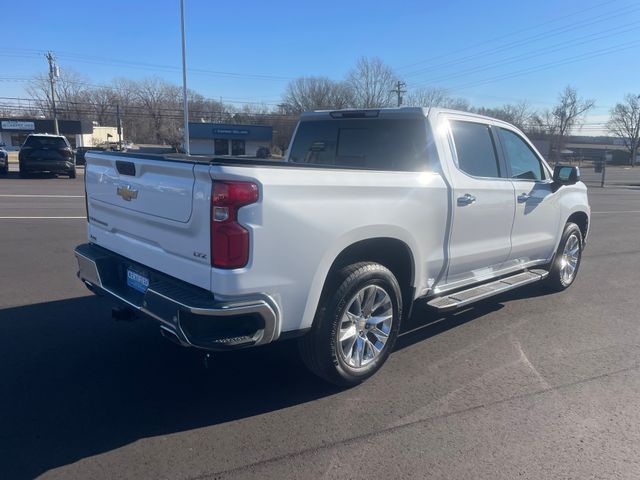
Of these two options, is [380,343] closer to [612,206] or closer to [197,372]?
[197,372]

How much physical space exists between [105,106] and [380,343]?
3268 inches

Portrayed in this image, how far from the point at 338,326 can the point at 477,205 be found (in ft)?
6.23

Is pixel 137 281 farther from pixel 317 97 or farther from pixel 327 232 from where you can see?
pixel 317 97

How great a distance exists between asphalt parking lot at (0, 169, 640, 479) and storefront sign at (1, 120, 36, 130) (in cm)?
6650

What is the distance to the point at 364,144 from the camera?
16.3 feet

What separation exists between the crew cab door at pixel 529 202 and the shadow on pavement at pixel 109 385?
4.19 feet

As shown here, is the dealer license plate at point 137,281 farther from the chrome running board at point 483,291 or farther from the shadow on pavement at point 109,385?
the chrome running board at point 483,291

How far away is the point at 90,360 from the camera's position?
416cm

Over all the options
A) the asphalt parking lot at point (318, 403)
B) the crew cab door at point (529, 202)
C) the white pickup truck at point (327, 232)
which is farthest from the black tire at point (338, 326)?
the crew cab door at point (529, 202)

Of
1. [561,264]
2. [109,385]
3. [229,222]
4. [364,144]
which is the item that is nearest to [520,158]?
[561,264]

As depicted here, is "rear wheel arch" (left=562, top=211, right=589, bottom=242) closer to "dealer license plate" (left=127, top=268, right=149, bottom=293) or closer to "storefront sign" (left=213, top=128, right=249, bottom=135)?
"dealer license plate" (left=127, top=268, right=149, bottom=293)

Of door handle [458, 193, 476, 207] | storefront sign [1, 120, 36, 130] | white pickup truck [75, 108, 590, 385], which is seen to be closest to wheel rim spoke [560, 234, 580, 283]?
white pickup truck [75, 108, 590, 385]

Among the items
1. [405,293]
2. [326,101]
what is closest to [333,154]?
[405,293]

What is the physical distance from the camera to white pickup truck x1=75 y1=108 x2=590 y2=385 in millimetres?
3043
